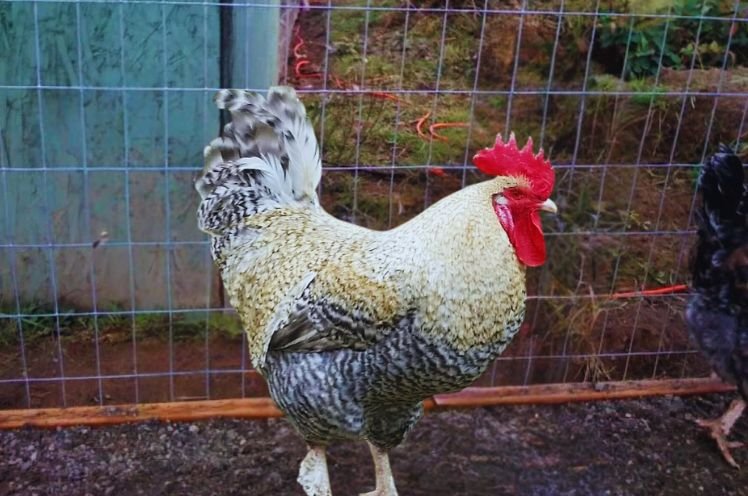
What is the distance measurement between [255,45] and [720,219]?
2.54 metres

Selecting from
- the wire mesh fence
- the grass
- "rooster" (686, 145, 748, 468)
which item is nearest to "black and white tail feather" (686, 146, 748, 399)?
"rooster" (686, 145, 748, 468)

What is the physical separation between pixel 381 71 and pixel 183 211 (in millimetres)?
2370

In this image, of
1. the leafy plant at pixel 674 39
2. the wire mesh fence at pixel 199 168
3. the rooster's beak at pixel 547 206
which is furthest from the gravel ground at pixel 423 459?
the leafy plant at pixel 674 39

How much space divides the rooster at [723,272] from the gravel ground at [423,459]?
0.57m

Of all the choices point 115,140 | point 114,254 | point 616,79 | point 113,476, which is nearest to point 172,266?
point 114,254

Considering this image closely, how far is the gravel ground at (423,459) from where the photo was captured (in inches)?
148

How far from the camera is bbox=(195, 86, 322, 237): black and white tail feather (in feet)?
11.3

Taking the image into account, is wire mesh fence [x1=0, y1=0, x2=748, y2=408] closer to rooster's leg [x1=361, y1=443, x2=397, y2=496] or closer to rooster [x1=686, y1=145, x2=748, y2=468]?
rooster [x1=686, y1=145, x2=748, y2=468]

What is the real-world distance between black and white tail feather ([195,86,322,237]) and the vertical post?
668mm

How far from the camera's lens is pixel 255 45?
4125mm

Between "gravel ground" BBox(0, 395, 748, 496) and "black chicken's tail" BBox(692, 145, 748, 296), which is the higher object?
"black chicken's tail" BBox(692, 145, 748, 296)

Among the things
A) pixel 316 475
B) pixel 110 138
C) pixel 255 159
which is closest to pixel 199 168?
pixel 110 138

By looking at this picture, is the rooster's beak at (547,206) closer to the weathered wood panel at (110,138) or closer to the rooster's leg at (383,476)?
the rooster's leg at (383,476)

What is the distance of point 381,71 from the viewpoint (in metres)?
6.24
